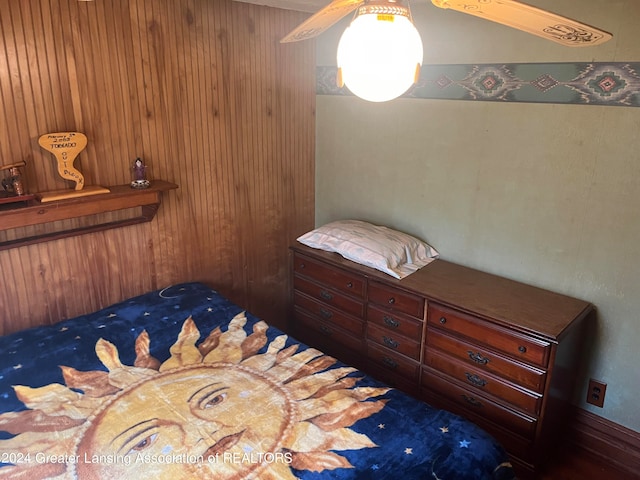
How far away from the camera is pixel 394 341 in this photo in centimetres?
273

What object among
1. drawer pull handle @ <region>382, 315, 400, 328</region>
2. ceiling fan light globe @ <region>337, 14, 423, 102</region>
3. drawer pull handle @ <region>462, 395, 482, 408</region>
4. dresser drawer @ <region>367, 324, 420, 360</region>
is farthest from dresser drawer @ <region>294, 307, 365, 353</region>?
ceiling fan light globe @ <region>337, 14, 423, 102</region>

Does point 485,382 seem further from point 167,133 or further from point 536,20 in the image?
point 167,133

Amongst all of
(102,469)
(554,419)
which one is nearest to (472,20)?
(554,419)

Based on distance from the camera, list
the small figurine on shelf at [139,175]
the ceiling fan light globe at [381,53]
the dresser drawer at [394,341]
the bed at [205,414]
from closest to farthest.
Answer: the ceiling fan light globe at [381,53], the bed at [205,414], the small figurine on shelf at [139,175], the dresser drawer at [394,341]

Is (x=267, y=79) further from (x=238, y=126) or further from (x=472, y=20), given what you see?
(x=472, y=20)

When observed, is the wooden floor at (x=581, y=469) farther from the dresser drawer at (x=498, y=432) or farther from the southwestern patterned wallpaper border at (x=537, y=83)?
the southwestern patterned wallpaper border at (x=537, y=83)

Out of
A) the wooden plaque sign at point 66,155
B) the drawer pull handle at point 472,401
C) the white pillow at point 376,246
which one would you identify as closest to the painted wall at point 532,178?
the white pillow at point 376,246

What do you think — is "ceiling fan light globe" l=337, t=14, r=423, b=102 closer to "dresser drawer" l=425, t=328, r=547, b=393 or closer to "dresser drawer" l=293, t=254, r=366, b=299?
"dresser drawer" l=425, t=328, r=547, b=393

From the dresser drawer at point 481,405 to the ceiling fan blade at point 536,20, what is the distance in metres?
1.66

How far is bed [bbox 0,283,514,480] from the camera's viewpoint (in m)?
1.59

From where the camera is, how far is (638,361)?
7.71 ft

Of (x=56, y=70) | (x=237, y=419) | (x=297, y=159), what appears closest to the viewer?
(x=237, y=419)

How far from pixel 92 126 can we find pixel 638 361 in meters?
2.91

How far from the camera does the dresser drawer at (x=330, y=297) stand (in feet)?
9.48
